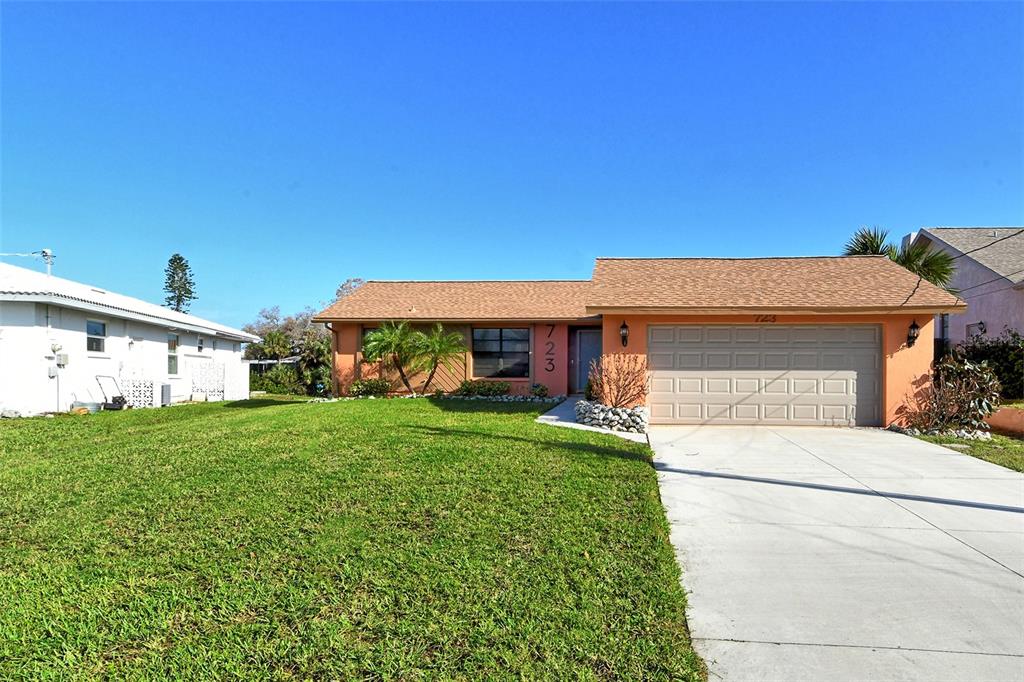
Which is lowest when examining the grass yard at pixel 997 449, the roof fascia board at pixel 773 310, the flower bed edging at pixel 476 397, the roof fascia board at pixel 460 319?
the grass yard at pixel 997 449

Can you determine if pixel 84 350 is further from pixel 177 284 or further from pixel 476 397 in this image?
pixel 177 284

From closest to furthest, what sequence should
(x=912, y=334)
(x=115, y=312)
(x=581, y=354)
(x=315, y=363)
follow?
(x=912, y=334) → (x=115, y=312) → (x=581, y=354) → (x=315, y=363)

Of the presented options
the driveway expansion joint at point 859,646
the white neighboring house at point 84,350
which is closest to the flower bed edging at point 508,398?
the white neighboring house at point 84,350

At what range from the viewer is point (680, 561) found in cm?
392

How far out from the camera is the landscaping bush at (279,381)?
24781 mm

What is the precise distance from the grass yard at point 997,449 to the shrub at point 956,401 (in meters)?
0.54

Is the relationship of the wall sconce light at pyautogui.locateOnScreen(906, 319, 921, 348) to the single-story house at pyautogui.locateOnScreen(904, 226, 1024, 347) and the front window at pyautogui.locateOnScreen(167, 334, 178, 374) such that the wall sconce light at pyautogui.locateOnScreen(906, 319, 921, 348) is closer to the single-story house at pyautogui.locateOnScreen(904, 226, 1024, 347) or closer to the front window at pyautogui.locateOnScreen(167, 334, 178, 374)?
the single-story house at pyautogui.locateOnScreen(904, 226, 1024, 347)

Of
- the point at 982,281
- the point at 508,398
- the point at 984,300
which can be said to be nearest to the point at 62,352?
the point at 508,398

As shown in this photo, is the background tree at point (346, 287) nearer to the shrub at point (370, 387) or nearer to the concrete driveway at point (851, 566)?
the shrub at point (370, 387)

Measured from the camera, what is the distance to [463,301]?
1727cm

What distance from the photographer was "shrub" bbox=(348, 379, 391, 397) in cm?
1588

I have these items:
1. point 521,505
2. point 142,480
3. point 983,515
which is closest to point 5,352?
point 142,480

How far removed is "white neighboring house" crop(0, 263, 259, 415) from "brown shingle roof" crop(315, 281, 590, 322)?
18.9ft

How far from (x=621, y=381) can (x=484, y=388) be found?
6.23 metres
